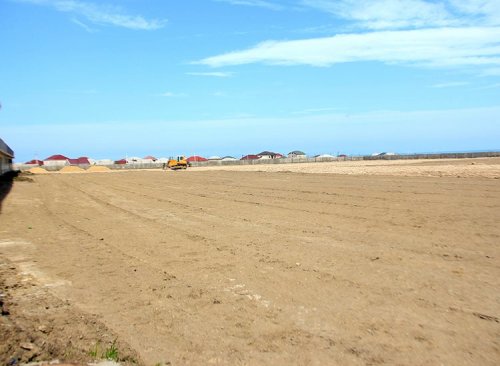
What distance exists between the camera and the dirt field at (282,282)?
13.6ft

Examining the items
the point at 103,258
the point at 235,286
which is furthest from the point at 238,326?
the point at 103,258

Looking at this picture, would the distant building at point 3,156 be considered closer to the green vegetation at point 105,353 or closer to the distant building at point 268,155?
the green vegetation at point 105,353

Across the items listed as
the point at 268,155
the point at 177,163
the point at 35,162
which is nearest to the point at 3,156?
the point at 177,163

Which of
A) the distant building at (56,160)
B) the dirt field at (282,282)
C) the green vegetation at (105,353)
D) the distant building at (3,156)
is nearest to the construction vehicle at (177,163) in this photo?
the distant building at (3,156)

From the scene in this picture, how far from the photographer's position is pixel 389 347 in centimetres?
409

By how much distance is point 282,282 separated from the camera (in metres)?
6.02

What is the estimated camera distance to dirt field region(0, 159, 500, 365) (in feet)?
13.6

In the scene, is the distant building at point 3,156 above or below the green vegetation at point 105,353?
above

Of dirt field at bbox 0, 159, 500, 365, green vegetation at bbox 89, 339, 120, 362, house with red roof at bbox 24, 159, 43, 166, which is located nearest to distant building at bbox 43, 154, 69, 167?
house with red roof at bbox 24, 159, 43, 166

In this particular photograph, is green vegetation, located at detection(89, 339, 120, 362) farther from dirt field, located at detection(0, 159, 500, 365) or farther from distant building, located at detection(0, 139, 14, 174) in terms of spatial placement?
distant building, located at detection(0, 139, 14, 174)

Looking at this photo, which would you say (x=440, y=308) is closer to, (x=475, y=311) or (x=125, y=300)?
(x=475, y=311)

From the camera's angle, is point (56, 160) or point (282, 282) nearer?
point (282, 282)

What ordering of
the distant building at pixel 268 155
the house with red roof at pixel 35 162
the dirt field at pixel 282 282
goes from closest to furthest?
the dirt field at pixel 282 282 < the house with red roof at pixel 35 162 < the distant building at pixel 268 155

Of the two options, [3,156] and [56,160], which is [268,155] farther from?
[3,156]
